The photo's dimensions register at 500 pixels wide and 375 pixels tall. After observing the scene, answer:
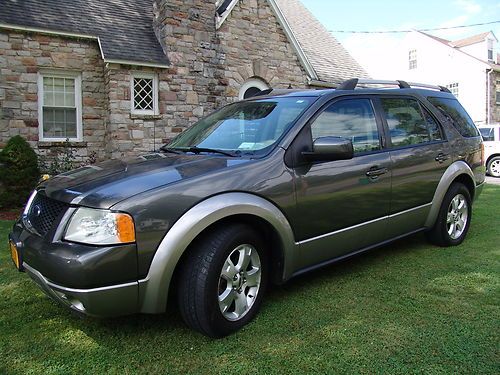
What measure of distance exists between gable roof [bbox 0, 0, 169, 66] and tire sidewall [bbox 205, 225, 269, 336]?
835 cm

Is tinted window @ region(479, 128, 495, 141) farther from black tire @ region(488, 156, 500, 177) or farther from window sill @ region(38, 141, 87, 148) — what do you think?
window sill @ region(38, 141, 87, 148)

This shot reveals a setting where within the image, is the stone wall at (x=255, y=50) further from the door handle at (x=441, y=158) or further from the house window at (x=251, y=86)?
the door handle at (x=441, y=158)

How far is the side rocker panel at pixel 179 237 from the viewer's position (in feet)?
8.39

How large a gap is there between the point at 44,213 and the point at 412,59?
30900mm

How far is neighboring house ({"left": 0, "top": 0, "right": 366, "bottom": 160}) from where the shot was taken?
9727mm

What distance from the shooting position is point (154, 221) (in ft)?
8.35

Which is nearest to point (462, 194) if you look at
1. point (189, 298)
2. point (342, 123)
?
point (342, 123)

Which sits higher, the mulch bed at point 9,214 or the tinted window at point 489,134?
the tinted window at point 489,134

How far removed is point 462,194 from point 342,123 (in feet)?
6.97

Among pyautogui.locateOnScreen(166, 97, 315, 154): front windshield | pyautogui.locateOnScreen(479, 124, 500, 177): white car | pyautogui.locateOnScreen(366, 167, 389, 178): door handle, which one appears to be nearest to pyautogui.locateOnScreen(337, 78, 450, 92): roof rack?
pyautogui.locateOnScreen(166, 97, 315, 154): front windshield

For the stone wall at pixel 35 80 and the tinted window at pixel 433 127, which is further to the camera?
the stone wall at pixel 35 80

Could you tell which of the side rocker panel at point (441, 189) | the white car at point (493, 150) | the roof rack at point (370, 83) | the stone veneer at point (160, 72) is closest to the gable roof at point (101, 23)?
the stone veneer at point (160, 72)

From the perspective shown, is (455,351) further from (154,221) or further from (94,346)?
(94,346)

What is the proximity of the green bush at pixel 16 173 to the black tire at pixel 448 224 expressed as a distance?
7697 mm
